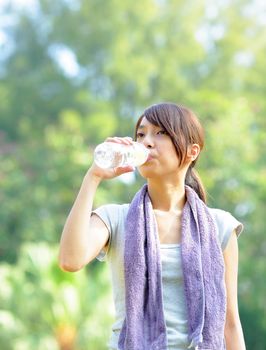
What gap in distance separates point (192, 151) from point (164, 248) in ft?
0.98

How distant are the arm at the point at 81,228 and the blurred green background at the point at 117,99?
9.04m

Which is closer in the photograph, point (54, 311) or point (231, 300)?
point (231, 300)

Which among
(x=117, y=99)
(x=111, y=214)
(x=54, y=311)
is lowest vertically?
(x=111, y=214)

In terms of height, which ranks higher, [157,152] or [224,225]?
[157,152]

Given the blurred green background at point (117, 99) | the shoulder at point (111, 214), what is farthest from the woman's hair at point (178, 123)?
the blurred green background at point (117, 99)

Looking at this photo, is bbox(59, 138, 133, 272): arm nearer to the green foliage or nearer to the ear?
the ear

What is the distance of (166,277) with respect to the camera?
245 cm

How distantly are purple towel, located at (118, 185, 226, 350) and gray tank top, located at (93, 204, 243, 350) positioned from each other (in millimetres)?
25

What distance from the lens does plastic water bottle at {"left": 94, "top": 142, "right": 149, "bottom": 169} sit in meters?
2.36

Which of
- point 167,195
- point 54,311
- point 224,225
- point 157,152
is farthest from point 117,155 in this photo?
point 54,311

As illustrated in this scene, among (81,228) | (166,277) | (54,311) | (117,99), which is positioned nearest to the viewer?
(81,228)

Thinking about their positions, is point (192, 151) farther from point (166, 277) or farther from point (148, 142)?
point (166, 277)

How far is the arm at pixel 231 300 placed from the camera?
102 inches

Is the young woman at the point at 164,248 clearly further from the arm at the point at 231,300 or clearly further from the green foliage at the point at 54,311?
the green foliage at the point at 54,311
